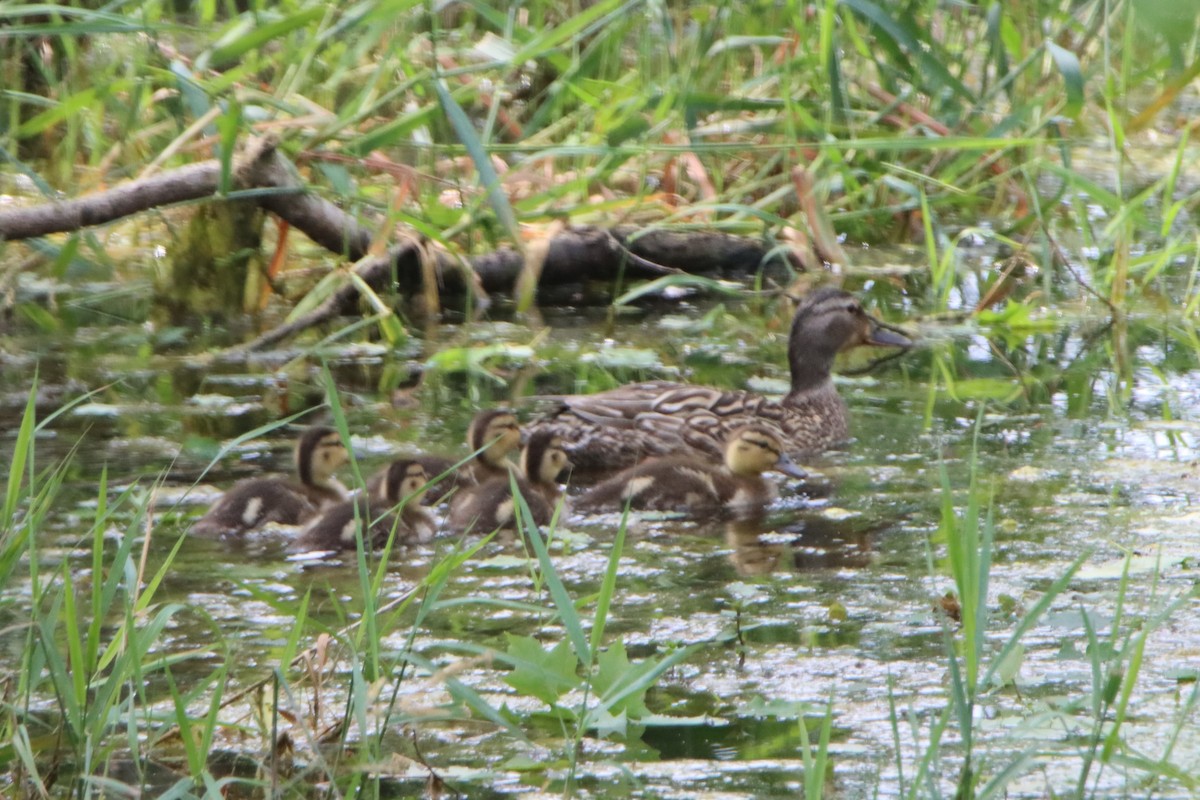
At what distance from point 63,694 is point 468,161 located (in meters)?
5.49

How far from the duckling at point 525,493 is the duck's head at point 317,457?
33 centimetres

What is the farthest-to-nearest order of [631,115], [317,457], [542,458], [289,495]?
[631,115]
[542,458]
[317,457]
[289,495]

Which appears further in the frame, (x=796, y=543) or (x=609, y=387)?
(x=609, y=387)

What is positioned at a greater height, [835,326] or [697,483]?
[835,326]

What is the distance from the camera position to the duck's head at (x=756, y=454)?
5008 millimetres

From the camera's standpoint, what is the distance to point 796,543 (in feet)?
14.2

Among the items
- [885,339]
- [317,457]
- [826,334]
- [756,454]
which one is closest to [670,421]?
[756,454]

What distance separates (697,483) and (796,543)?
0.54 m

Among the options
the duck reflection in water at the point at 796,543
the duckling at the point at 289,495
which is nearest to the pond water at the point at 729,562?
the duck reflection in water at the point at 796,543

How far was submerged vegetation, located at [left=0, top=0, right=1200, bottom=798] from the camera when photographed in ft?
8.77

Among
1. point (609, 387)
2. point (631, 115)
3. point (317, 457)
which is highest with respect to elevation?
point (631, 115)

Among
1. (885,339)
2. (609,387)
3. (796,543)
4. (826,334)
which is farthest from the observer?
(885,339)

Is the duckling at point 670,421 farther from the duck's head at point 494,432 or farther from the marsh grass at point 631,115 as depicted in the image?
the marsh grass at point 631,115

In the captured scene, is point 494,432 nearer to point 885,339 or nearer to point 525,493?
point 525,493
